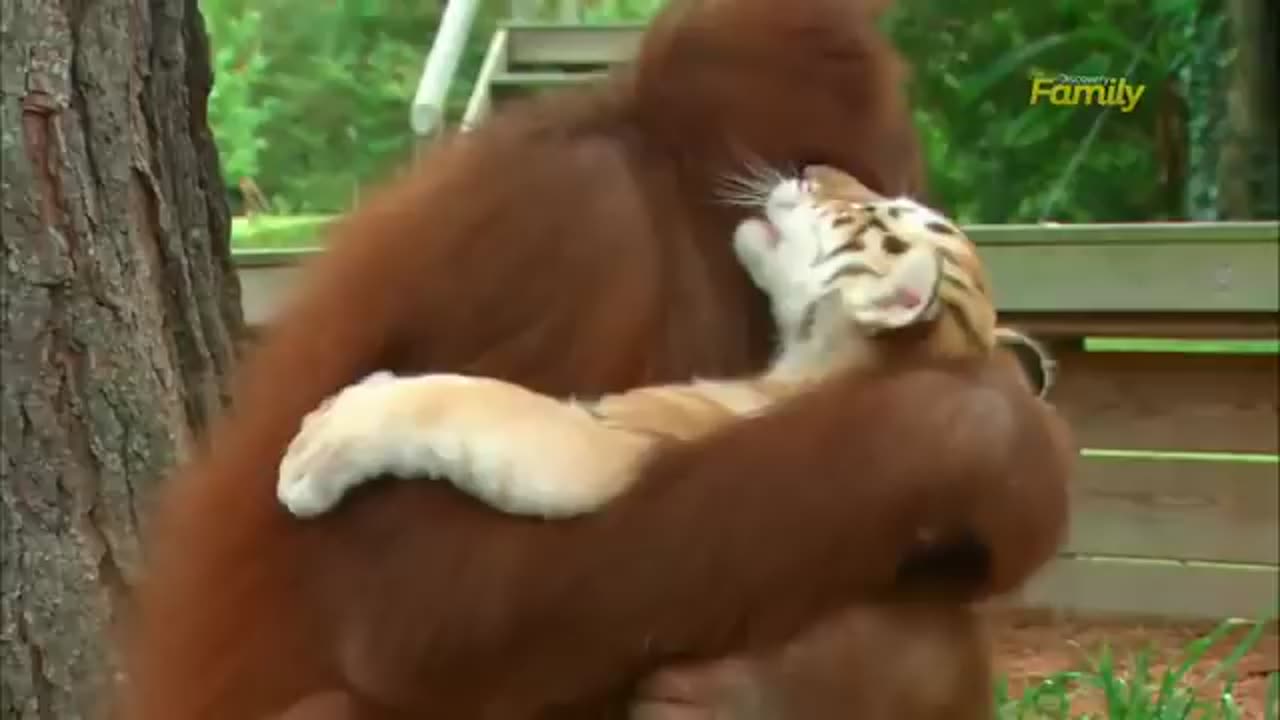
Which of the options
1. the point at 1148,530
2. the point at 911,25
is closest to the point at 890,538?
the point at 911,25

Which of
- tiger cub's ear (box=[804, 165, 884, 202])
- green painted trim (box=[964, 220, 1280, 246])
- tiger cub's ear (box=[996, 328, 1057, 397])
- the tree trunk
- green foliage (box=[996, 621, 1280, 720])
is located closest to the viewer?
tiger cub's ear (box=[804, 165, 884, 202])

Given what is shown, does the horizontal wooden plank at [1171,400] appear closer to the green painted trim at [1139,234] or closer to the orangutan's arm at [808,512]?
the green painted trim at [1139,234]

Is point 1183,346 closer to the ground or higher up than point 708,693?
closer to the ground

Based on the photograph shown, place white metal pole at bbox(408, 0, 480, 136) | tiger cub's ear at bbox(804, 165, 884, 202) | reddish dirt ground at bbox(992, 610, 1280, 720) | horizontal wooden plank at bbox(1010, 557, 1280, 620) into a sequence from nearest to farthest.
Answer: tiger cub's ear at bbox(804, 165, 884, 202) < white metal pole at bbox(408, 0, 480, 136) < reddish dirt ground at bbox(992, 610, 1280, 720) < horizontal wooden plank at bbox(1010, 557, 1280, 620)

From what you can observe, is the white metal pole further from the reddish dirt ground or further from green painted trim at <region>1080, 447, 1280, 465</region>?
green painted trim at <region>1080, 447, 1280, 465</region>

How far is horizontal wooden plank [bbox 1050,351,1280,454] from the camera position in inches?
141

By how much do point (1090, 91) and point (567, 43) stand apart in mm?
899

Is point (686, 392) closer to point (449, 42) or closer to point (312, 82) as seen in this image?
point (449, 42)

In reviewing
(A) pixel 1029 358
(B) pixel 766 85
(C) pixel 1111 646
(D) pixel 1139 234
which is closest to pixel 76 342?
(B) pixel 766 85

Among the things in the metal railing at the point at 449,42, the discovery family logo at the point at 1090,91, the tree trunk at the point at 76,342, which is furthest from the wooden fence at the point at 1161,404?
the tree trunk at the point at 76,342

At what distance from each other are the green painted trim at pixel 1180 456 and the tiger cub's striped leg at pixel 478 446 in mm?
2684

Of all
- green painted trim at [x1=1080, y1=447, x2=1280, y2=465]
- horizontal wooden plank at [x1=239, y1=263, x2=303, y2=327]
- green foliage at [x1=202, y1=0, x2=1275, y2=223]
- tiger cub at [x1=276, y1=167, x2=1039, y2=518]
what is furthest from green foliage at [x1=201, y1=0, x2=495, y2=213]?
green painted trim at [x1=1080, y1=447, x2=1280, y2=465]

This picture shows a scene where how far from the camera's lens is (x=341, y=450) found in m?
1.15

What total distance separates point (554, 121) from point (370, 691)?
450mm
